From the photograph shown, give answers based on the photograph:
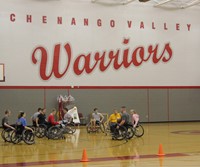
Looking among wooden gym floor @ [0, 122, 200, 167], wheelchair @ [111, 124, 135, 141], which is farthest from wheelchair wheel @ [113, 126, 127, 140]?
wooden gym floor @ [0, 122, 200, 167]

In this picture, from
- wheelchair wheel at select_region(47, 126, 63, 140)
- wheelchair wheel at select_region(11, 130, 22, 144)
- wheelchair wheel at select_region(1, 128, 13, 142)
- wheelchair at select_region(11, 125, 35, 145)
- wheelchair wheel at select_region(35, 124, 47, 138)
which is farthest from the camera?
wheelchair wheel at select_region(35, 124, 47, 138)

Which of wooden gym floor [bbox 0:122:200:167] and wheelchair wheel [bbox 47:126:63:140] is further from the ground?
wheelchair wheel [bbox 47:126:63:140]

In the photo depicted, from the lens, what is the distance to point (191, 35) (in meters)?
30.2

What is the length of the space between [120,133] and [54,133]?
2.87 m

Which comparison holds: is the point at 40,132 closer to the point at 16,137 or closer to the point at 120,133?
the point at 16,137

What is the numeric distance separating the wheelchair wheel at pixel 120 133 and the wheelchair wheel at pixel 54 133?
2436mm

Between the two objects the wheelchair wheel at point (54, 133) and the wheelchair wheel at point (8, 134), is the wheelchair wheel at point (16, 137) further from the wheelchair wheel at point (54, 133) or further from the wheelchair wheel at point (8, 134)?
the wheelchair wheel at point (54, 133)

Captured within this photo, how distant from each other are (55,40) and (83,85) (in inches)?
134

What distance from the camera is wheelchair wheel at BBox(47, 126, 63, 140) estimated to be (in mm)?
17734

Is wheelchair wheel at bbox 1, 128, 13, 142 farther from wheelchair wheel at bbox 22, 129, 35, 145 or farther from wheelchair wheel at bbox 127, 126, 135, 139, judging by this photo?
wheelchair wheel at bbox 127, 126, 135, 139

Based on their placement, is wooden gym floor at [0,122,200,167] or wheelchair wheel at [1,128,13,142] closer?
wooden gym floor at [0,122,200,167]

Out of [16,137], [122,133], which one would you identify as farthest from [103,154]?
[16,137]

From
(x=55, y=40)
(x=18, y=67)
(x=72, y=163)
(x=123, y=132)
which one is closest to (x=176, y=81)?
(x=55, y=40)

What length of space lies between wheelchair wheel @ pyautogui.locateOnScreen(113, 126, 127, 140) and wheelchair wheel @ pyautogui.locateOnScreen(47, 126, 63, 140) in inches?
95.9
